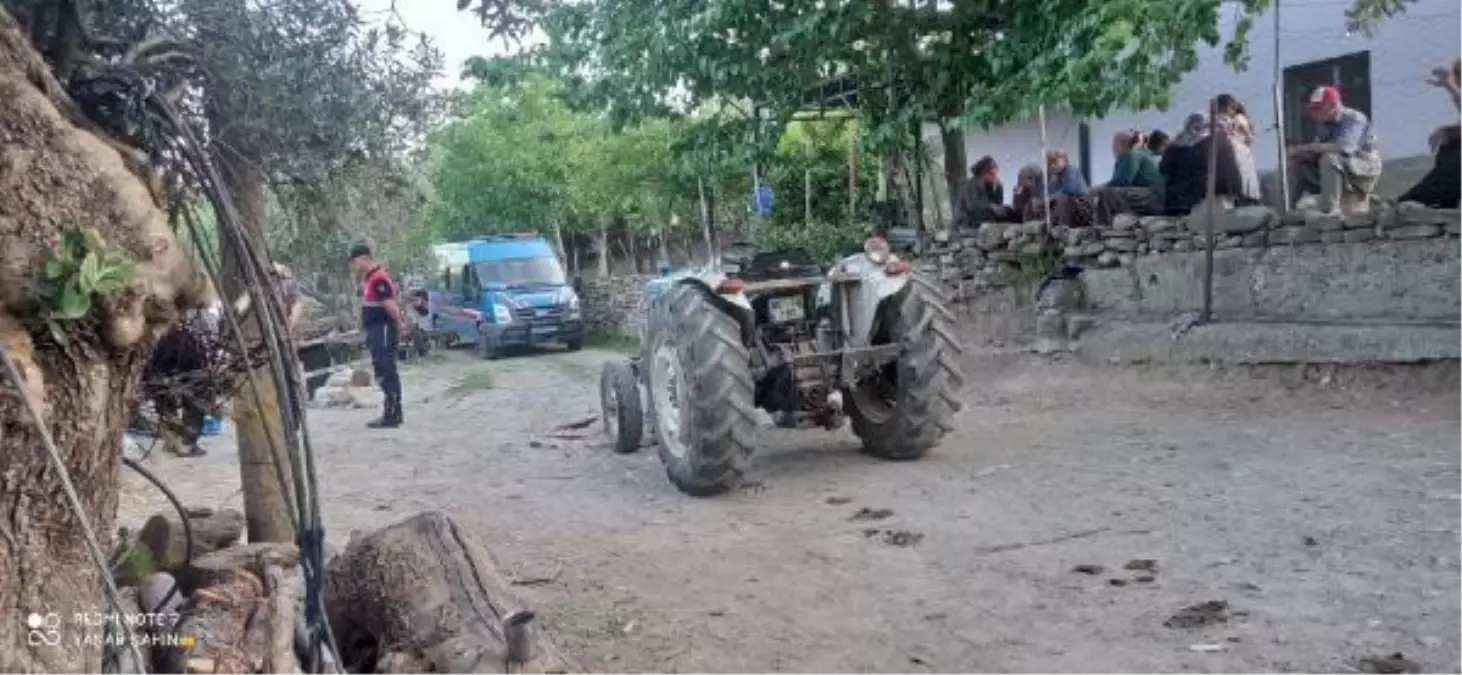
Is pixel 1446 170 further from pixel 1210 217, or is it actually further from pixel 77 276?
pixel 77 276

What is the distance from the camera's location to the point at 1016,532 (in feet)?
20.5

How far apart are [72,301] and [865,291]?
5.87 meters

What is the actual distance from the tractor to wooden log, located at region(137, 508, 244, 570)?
269cm

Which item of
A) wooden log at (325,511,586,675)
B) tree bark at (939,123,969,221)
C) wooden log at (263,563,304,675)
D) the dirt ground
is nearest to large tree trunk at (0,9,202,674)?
wooden log at (263,563,304,675)

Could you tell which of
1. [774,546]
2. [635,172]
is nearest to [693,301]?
[774,546]

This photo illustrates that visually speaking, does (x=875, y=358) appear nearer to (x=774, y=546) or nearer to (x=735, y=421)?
(x=735, y=421)

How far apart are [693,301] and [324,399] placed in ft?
30.0

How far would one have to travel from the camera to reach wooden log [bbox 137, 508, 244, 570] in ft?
16.1

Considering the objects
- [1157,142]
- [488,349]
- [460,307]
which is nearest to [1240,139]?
[1157,142]

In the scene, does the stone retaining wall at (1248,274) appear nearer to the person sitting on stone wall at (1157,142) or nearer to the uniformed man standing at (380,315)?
the person sitting on stone wall at (1157,142)

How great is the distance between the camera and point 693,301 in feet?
25.3

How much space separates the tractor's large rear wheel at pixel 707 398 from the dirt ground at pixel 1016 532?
9.2 inches

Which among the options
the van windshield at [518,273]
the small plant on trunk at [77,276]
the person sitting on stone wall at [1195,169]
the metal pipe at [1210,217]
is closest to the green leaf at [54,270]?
the small plant on trunk at [77,276]

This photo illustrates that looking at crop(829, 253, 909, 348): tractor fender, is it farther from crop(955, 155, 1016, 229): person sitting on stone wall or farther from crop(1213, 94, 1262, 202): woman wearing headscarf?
crop(955, 155, 1016, 229): person sitting on stone wall
